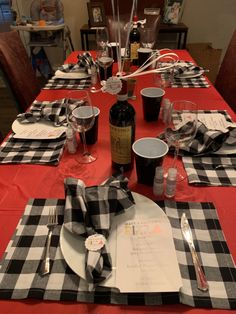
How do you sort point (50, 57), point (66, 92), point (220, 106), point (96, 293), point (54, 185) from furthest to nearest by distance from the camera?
point (50, 57) < point (66, 92) < point (220, 106) < point (54, 185) < point (96, 293)

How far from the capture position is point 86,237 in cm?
57

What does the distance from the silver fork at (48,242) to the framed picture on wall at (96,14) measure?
2726mm

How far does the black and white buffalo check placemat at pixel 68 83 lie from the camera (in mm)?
1343

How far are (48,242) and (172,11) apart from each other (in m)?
3.00

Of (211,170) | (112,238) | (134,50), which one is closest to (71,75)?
(134,50)

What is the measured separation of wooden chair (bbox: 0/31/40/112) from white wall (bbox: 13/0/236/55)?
194 centimetres

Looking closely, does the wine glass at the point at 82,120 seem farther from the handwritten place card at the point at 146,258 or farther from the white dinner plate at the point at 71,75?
the white dinner plate at the point at 71,75

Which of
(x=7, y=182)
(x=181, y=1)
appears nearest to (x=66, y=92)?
(x=7, y=182)

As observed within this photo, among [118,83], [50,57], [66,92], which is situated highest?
[118,83]

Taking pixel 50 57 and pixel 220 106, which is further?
pixel 50 57

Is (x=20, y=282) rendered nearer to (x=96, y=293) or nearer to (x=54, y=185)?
(x=96, y=293)

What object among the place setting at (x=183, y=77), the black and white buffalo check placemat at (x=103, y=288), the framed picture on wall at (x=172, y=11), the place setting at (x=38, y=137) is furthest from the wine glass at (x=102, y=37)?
the framed picture on wall at (x=172, y=11)

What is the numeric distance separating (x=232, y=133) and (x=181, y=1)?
8.62 ft

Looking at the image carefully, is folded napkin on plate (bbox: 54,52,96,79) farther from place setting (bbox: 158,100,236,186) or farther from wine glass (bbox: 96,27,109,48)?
place setting (bbox: 158,100,236,186)
